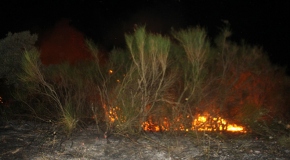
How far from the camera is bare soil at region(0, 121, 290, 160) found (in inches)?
265

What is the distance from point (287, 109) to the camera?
1069cm

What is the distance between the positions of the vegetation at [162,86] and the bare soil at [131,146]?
422 millimetres

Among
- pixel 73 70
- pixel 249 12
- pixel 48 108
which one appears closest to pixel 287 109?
pixel 249 12

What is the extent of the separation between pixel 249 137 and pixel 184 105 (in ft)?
5.81

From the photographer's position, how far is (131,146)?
738cm

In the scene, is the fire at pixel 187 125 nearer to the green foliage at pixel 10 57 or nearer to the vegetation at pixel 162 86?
the vegetation at pixel 162 86

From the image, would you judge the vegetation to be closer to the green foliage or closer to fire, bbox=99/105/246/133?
fire, bbox=99/105/246/133

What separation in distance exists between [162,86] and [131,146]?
5.60 ft

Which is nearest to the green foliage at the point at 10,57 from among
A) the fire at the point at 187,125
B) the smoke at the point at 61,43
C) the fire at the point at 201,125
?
the fire at the point at 187,125

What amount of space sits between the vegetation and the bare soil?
1.38 feet

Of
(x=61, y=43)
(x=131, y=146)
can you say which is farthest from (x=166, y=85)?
(x=61, y=43)

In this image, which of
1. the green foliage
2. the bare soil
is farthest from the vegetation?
the green foliage

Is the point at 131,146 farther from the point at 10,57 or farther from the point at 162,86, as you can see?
the point at 10,57

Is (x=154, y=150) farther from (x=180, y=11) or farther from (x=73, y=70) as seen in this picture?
(x=180, y=11)
